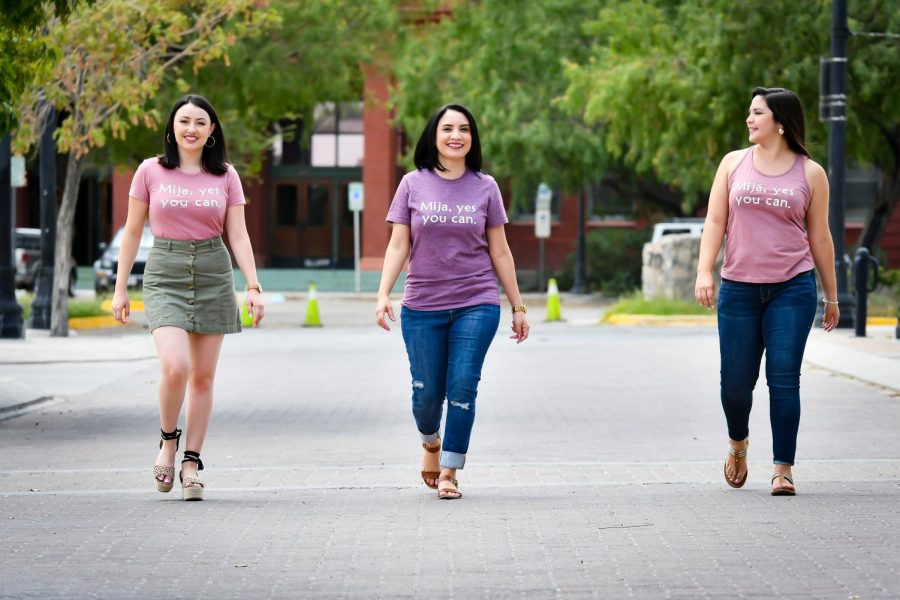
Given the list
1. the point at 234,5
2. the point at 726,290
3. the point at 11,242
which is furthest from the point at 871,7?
the point at 726,290

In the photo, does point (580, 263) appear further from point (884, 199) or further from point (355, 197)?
point (884, 199)

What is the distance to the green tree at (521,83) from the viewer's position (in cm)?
3981

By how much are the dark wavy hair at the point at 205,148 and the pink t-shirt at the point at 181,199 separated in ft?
0.12

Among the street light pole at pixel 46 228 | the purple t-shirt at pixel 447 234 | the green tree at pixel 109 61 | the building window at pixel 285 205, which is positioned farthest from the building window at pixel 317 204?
the purple t-shirt at pixel 447 234

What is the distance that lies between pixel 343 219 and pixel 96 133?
32.7 m

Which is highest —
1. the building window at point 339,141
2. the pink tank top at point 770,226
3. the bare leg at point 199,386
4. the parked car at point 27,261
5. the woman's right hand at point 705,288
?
the building window at point 339,141

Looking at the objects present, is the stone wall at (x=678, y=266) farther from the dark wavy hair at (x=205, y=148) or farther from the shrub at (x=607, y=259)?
the dark wavy hair at (x=205, y=148)

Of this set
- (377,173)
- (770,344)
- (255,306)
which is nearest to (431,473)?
(255,306)

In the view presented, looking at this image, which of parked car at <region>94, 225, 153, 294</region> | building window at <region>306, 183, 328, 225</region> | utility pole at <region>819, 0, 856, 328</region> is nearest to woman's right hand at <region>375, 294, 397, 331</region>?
utility pole at <region>819, 0, 856, 328</region>

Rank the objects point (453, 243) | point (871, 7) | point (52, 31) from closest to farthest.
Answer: point (453, 243) < point (52, 31) < point (871, 7)

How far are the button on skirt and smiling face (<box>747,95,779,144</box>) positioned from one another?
101 inches

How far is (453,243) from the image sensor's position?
873 cm

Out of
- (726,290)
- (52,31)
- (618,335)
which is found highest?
(52,31)

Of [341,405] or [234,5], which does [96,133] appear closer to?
[234,5]
